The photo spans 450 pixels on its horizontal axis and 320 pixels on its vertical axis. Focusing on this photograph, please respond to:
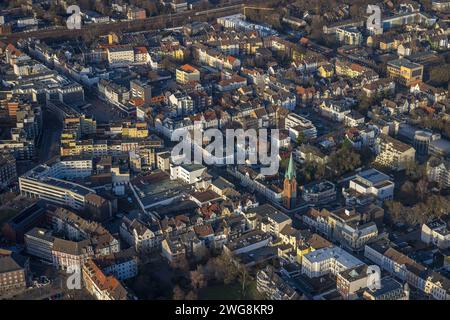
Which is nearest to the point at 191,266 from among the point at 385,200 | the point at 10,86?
the point at 385,200

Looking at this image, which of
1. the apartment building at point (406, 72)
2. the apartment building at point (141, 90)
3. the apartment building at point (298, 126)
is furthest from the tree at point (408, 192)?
the apartment building at point (141, 90)

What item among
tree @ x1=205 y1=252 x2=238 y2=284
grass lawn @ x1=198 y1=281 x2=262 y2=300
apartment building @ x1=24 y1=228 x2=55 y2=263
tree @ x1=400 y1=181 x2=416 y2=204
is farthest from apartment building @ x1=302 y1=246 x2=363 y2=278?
apartment building @ x1=24 y1=228 x2=55 y2=263

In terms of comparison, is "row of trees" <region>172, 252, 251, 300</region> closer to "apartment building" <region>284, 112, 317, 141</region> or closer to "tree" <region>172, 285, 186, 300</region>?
"tree" <region>172, 285, 186, 300</region>

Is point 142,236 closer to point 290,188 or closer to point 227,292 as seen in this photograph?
point 227,292

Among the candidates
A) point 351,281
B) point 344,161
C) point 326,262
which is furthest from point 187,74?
point 351,281

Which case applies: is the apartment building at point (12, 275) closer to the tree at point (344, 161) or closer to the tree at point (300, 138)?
the tree at point (344, 161)

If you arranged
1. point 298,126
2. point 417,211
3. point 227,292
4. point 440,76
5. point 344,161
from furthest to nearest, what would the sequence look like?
1. point 440,76
2. point 298,126
3. point 344,161
4. point 417,211
5. point 227,292
